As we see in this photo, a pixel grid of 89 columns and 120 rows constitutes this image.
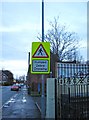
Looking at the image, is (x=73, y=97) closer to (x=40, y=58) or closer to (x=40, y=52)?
(x=40, y=58)

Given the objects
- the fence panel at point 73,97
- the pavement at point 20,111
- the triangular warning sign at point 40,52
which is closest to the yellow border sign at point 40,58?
the triangular warning sign at point 40,52

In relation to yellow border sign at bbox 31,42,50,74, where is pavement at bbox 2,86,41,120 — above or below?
below

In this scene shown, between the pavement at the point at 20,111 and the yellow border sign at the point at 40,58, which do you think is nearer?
the yellow border sign at the point at 40,58

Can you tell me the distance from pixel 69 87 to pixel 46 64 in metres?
1.30

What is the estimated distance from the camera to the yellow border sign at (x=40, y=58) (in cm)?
1341

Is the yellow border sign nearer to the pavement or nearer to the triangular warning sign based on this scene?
the triangular warning sign

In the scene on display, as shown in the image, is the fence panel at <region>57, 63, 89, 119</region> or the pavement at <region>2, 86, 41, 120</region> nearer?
the fence panel at <region>57, 63, 89, 119</region>

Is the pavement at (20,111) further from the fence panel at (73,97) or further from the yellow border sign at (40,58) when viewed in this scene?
the yellow border sign at (40,58)

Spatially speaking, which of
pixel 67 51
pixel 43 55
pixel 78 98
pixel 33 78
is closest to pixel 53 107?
pixel 78 98

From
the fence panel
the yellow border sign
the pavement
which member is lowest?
the pavement

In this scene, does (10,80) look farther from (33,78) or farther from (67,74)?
(67,74)

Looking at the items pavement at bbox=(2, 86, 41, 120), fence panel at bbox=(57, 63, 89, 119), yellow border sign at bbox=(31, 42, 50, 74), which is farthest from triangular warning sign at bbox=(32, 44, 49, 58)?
pavement at bbox=(2, 86, 41, 120)

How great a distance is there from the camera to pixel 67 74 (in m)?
15.4

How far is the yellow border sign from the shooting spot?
44.0ft
